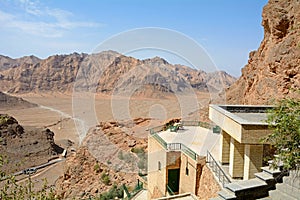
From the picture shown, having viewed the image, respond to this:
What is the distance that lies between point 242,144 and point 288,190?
87.4 inches

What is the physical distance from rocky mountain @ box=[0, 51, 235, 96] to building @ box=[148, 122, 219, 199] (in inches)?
1198

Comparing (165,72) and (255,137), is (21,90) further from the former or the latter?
(255,137)

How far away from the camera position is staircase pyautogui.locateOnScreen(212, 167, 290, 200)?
4.88 metres

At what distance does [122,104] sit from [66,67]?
157 ft

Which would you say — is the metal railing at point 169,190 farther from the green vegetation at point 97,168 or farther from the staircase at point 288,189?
the green vegetation at point 97,168

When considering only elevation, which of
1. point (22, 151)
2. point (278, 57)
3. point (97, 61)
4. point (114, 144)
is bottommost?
point (22, 151)

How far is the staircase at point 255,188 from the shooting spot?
488cm

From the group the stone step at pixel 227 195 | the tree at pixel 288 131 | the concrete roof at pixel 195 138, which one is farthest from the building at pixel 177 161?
the tree at pixel 288 131

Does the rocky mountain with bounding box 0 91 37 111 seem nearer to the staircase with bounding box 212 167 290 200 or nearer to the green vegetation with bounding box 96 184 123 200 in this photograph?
the green vegetation with bounding box 96 184 123 200

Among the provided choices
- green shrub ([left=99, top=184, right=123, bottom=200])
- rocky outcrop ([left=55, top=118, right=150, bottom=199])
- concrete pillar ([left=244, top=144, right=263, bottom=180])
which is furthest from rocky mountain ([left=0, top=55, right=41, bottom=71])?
concrete pillar ([left=244, top=144, right=263, bottom=180])

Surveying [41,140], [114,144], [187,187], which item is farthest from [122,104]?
[187,187]

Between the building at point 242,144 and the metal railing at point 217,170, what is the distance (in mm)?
195

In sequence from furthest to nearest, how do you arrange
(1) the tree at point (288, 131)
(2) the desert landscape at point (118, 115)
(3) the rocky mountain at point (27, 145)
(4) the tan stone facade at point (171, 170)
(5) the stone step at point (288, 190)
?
(3) the rocky mountain at point (27, 145) < (2) the desert landscape at point (118, 115) < (4) the tan stone facade at point (171, 170) < (5) the stone step at point (288, 190) < (1) the tree at point (288, 131)

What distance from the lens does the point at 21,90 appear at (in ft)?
295
